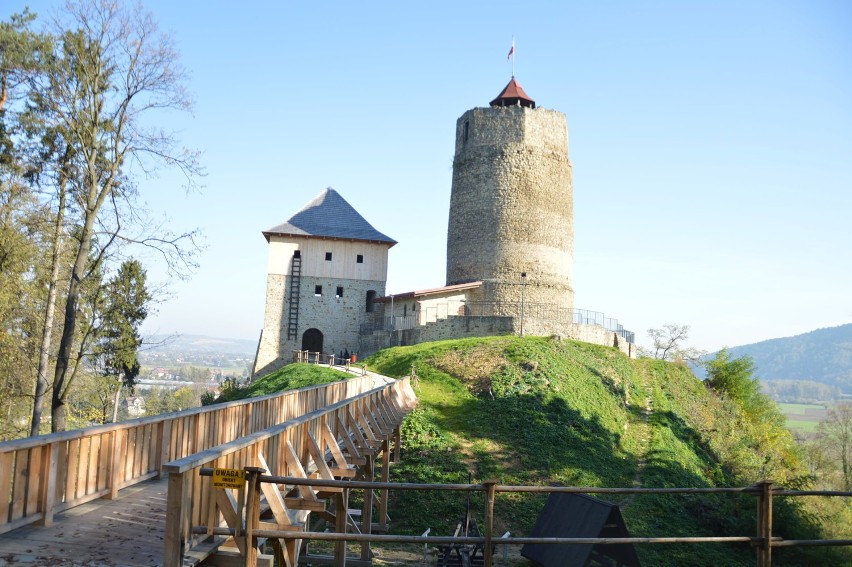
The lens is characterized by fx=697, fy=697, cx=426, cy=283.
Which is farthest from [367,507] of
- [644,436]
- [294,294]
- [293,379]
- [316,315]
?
[294,294]

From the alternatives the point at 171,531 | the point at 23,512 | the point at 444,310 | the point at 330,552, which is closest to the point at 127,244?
the point at 330,552

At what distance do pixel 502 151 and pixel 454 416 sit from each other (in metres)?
19.4

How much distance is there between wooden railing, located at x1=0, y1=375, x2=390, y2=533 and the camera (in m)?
5.94

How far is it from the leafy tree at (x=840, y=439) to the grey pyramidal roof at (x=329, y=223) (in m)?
29.4

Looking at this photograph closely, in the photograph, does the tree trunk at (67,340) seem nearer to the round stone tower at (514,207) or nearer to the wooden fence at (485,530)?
the wooden fence at (485,530)

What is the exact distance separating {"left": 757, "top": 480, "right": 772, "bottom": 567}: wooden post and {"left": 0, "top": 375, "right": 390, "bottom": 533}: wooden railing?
6.36 meters

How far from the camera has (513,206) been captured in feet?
124

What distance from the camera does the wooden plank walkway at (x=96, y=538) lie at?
522 centimetres

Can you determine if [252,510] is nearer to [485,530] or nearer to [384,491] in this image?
[485,530]

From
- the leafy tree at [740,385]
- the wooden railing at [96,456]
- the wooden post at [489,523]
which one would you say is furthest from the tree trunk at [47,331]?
the leafy tree at [740,385]

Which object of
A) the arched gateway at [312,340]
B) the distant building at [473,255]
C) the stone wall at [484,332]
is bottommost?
the arched gateway at [312,340]

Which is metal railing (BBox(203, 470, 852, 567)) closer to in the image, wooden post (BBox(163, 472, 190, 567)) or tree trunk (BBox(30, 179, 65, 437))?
wooden post (BBox(163, 472, 190, 567))

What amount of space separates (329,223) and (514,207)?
10.5 meters

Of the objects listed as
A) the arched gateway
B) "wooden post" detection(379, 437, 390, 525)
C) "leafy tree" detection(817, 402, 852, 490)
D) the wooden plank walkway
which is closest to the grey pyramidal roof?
the arched gateway
